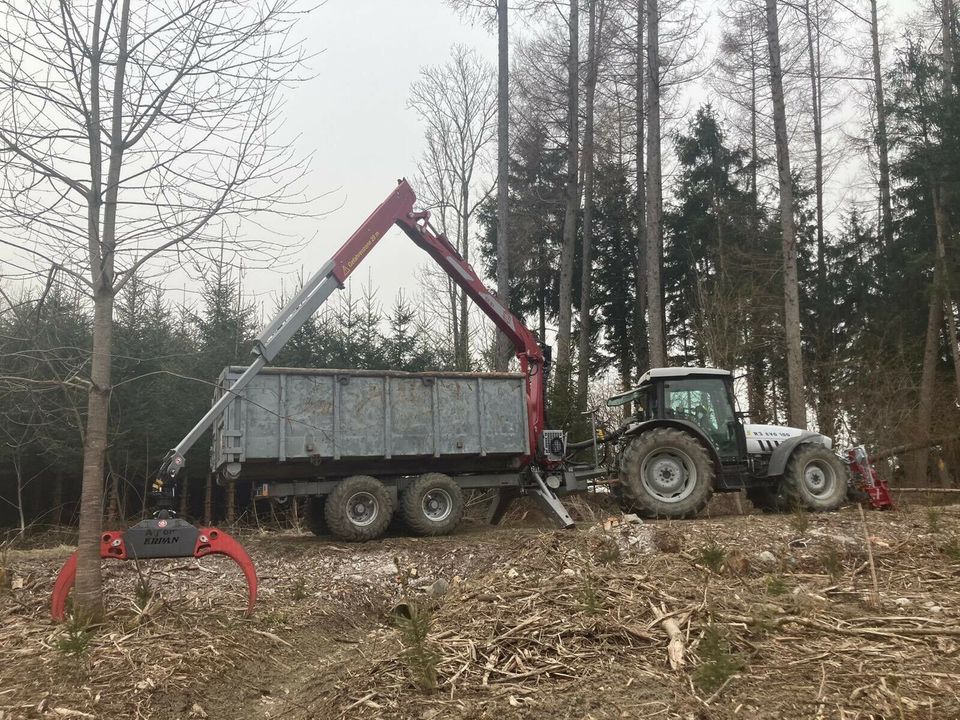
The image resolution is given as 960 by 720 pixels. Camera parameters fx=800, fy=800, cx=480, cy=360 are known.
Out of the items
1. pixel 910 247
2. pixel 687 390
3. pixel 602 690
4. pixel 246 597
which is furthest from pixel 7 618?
pixel 910 247

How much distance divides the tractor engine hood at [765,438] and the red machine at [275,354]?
9.66ft

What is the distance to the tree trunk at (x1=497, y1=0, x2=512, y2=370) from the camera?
17164 mm

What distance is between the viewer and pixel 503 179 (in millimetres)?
18078

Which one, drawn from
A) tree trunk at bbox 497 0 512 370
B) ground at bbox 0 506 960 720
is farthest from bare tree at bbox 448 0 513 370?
ground at bbox 0 506 960 720

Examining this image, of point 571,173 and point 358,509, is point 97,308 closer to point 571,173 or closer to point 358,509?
point 358,509

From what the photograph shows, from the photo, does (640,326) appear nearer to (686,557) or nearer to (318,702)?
(686,557)

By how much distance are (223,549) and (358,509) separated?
4020mm

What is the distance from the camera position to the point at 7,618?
671 centimetres

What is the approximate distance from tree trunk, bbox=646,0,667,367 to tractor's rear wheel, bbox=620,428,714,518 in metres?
6.99

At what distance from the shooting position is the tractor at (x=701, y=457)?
11016 millimetres

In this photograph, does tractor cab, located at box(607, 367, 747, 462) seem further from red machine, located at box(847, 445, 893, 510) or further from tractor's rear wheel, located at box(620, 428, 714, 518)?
red machine, located at box(847, 445, 893, 510)

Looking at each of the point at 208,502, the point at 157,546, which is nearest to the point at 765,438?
the point at 157,546

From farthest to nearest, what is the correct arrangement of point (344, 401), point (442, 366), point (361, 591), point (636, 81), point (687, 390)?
point (636, 81) < point (442, 366) < point (687, 390) < point (344, 401) < point (361, 591)

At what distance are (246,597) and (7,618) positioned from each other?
6.49 feet
